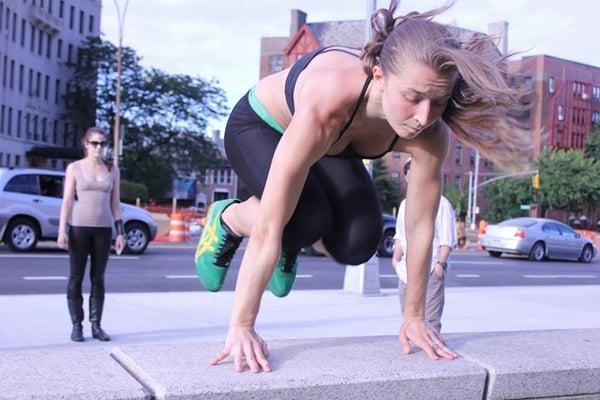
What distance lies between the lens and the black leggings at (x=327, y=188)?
365 centimetres

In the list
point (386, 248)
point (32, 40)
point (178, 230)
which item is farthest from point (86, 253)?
point (32, 40)

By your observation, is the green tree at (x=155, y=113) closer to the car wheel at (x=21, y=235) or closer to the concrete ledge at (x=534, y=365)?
the car wheel at (x=21, y=235)

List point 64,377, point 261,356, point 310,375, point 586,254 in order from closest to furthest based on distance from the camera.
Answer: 1. point 64,377
2. point 310,375
3. point 261,356
4. point 586,254

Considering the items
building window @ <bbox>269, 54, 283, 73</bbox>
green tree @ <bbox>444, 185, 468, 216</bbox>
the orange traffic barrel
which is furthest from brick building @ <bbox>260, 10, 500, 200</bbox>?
the orange traffic barrel

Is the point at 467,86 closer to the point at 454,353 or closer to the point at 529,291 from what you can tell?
the point at 454,353

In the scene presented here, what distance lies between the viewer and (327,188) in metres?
3.79

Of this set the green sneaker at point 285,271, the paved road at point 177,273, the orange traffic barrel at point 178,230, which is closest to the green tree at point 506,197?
the paved road at point 177,273

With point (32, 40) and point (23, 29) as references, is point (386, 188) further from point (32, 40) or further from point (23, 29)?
point (23, 29)

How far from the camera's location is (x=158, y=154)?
6338 centimetres

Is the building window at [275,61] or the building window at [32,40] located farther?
the building window at [275,61]

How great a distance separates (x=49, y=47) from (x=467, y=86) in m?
63.8

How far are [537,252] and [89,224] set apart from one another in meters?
20.2

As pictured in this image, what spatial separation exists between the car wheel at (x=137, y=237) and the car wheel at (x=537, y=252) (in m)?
12.3

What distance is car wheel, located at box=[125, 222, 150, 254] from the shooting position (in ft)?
59.2
